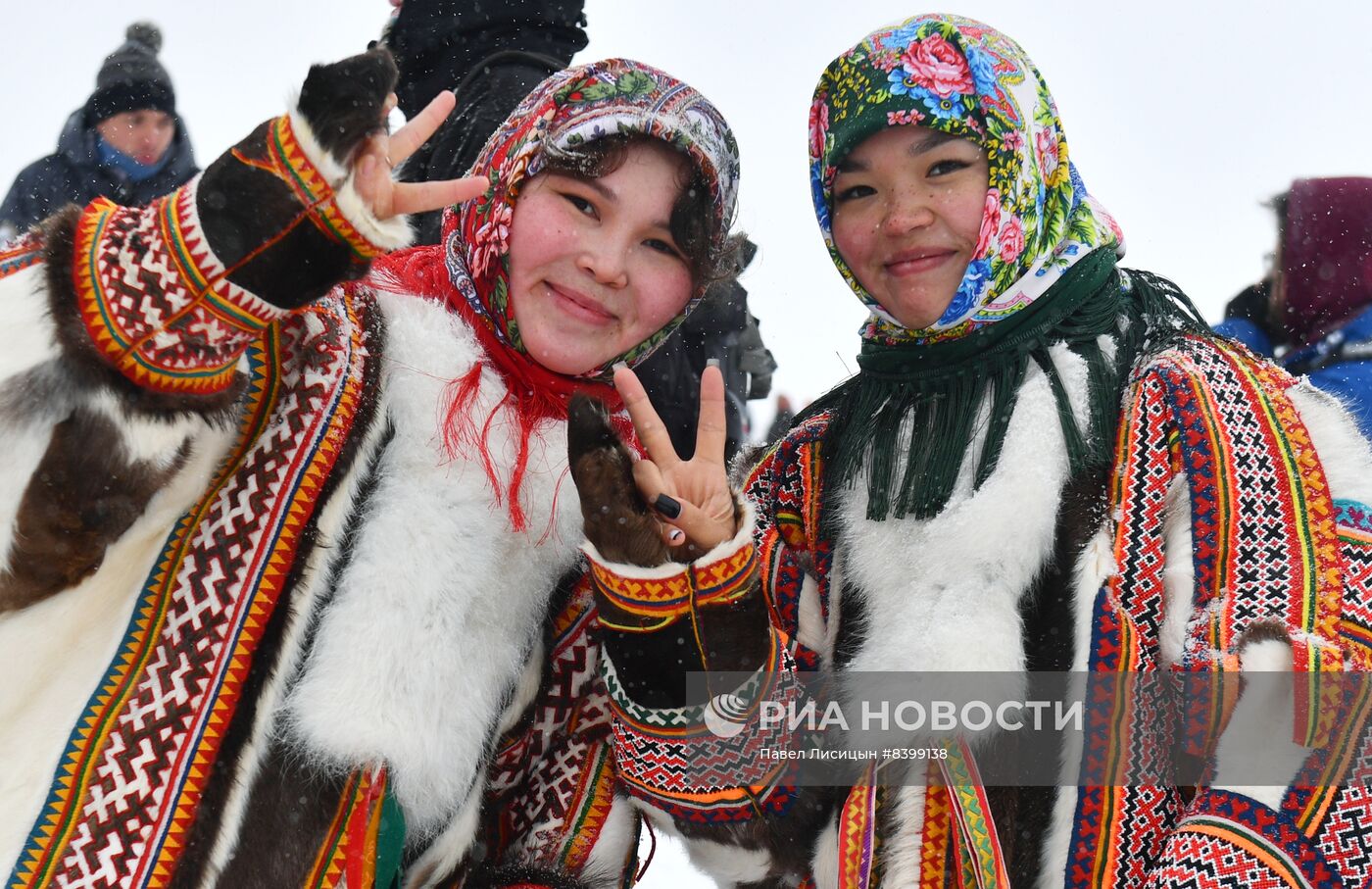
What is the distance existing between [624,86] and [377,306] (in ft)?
1.75

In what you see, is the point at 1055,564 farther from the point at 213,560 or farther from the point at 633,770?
the point at 213,560

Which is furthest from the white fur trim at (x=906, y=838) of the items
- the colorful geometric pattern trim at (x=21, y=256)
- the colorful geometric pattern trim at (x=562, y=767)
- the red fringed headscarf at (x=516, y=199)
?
the colorful geometric pattern trim at (x=21, y=256)

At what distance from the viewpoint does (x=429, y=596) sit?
1.58 m

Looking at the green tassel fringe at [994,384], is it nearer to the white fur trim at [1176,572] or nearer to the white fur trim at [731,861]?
the white fur trim at [1176,572]

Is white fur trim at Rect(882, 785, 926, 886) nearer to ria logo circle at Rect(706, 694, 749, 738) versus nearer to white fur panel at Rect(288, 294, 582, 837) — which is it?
ria logo circle at Rect(706, 694, 749, 738)

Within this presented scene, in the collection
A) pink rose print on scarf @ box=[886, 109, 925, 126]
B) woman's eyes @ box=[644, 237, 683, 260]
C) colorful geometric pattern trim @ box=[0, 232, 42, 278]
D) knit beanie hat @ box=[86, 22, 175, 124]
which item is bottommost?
colorful geometric pattern trim @ box=[0, 232, 42, 278]

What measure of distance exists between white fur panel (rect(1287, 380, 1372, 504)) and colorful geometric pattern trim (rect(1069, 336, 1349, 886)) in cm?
2

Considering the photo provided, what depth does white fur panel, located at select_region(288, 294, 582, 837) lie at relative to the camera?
4.94 feet

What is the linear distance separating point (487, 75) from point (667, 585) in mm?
1503

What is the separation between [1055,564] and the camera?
1728 millimetres

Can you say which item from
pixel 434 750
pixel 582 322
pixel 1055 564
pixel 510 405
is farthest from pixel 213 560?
pixel 1055 564

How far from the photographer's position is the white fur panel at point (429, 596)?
1505 millimetres

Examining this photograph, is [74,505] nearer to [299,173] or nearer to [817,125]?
[299,173]

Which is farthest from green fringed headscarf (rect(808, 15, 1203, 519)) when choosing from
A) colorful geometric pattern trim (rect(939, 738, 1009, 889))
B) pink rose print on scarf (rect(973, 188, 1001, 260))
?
colorful geometric pattern trim (rect(939, 738, 1009, 889))
